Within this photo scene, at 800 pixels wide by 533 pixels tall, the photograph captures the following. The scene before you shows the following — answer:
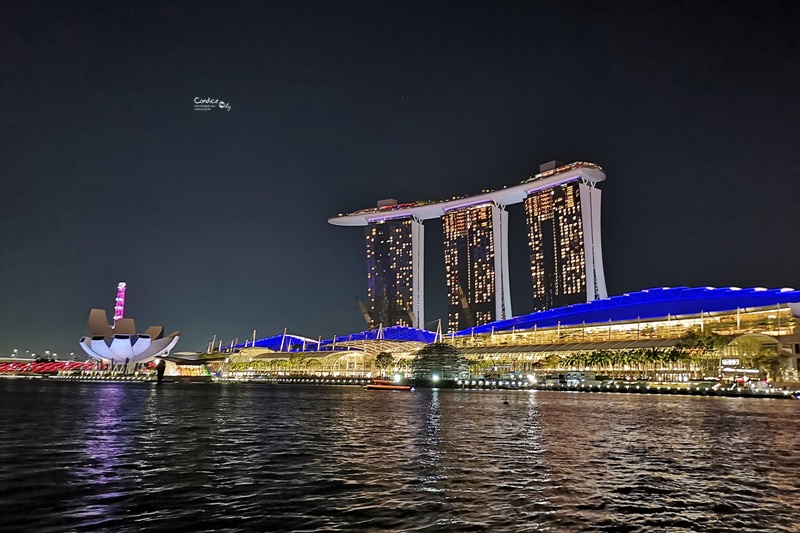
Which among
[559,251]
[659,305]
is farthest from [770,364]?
[559,251]

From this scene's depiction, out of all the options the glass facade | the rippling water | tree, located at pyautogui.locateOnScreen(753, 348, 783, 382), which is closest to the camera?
the rippling water

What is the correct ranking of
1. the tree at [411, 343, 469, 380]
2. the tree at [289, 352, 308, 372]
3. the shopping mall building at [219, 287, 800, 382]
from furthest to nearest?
the tree at [289, 352, 308, 372] < the tree at [411, 343, 469, 380] < the shopping mall building at [219, 287, 800, 382]

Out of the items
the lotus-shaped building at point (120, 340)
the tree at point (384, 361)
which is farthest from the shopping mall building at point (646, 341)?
the lotus-shaped building at point (120, 340)

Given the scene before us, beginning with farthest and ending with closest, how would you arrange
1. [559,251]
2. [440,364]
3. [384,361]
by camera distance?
1. [559,251]
2. [384,361]
3. [440,364]

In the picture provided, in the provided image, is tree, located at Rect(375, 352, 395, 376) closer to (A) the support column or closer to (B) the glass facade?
(B) the glass facade

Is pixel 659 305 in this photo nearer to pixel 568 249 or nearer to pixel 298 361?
pixel 568 249

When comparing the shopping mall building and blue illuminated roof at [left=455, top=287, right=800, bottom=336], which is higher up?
blue illuminated roof at [left=455, top=287, right=800, bottom=336]

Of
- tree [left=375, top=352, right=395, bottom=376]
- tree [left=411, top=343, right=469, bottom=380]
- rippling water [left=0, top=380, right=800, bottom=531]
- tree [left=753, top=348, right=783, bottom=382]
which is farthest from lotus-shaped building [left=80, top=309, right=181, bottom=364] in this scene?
tree [left=753, top=348, right=783, bottom=382]
